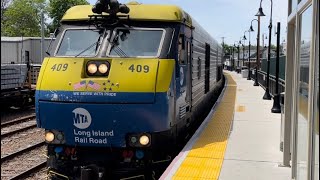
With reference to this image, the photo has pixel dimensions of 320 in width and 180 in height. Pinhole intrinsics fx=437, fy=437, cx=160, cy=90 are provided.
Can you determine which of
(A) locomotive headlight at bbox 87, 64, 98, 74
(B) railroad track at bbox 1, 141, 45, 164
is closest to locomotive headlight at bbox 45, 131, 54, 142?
(A) locomotive headlight at bbox 87, 64, 98, 74

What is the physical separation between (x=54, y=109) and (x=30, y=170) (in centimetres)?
330

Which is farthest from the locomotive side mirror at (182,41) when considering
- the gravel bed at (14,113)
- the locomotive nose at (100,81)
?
the gravel bed at (14,113)

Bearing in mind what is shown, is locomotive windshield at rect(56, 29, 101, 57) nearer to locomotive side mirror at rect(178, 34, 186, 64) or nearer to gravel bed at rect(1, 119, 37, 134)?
locomotive side mirror at rect(178, 34, 186, 64)

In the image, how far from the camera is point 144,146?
670cm

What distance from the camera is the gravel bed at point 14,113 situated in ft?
62.0

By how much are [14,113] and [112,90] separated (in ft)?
49.5

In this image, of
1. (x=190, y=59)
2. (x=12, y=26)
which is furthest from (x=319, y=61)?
(x=12, y=26)

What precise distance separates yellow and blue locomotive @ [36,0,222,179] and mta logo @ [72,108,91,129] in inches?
0.6

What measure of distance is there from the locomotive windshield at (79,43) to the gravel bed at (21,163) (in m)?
3.51

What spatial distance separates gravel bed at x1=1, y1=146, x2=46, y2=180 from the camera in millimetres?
9656

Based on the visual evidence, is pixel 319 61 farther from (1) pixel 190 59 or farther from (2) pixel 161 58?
(1) pixel 190 59

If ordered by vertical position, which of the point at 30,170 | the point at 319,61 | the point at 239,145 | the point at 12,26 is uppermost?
the point at 12,26

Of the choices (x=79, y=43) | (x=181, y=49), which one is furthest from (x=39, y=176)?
(x=181, y=49)

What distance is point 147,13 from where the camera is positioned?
751cm
